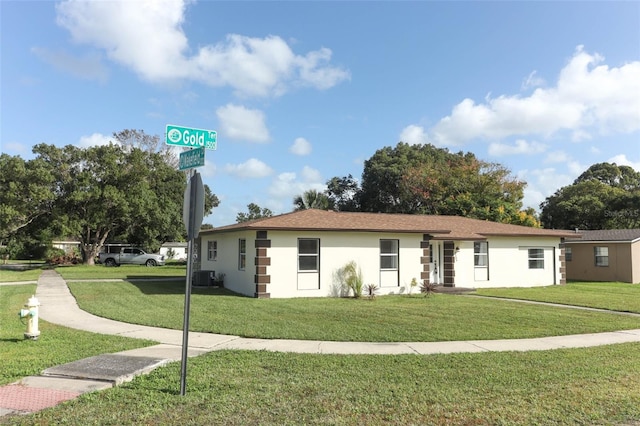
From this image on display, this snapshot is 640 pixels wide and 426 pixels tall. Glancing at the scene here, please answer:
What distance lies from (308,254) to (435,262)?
6.66 meters

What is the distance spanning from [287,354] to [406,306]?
726 centimetres

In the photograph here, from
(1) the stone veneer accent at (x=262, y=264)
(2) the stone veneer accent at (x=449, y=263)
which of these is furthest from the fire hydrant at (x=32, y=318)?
(2) the stone veneer accent at (x=449, y=263)

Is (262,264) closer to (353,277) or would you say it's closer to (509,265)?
(353,277)

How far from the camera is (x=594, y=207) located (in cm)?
4638

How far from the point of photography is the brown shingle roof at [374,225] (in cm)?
1661

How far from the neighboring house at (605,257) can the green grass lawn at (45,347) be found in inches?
958

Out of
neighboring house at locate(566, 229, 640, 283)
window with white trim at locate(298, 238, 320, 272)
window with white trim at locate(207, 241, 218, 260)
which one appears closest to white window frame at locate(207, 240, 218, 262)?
window with white trim at locate(207, 241, 218, 260)

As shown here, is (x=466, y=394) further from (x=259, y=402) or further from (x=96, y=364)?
(x=96, y=364)

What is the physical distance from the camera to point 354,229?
17125mm

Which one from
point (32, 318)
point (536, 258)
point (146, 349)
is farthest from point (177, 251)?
point (146, 349)

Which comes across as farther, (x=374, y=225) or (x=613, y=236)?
(x=613, y=236)

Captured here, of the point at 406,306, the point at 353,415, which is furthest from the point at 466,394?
the point at 406,306

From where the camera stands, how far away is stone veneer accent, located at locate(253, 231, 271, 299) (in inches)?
633

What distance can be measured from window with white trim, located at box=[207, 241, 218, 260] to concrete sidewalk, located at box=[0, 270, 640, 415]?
984 centimetres
